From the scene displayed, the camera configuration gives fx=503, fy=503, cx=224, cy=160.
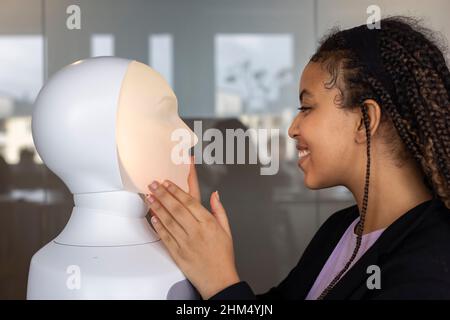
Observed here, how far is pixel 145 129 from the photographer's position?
1025mm

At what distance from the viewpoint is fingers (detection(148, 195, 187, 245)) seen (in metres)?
0.99

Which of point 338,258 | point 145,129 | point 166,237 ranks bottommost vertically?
point 338,258

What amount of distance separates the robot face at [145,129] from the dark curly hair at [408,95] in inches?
14.5

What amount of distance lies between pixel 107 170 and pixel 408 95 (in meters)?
0.63

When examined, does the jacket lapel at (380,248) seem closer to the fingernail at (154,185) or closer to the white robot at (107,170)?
the white robot at (107,170)

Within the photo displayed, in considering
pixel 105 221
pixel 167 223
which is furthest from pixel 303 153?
pixel 105 221

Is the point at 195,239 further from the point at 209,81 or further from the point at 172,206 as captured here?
the point at 209,81

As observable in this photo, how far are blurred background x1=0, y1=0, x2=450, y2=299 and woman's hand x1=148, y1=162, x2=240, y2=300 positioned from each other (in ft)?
6.02

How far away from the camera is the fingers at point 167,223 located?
3.26 feet

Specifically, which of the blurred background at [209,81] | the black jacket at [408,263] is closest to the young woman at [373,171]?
the black jacket at [408,263]

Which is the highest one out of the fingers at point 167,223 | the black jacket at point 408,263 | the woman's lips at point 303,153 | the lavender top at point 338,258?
the woman's lips at point 303,153

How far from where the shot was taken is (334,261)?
1242 millimetres

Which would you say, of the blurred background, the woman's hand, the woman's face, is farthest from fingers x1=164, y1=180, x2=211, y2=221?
the blurred background
